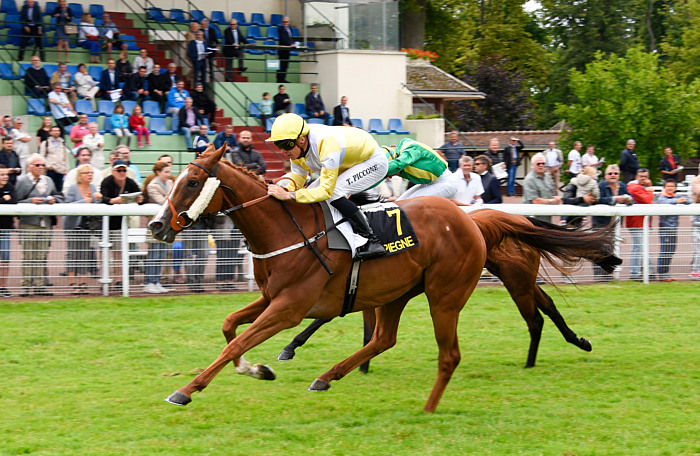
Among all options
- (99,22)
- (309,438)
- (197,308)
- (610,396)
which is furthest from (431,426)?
(99,22)

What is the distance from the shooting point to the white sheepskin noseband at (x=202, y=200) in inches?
215

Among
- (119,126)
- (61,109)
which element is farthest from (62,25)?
(119,126)

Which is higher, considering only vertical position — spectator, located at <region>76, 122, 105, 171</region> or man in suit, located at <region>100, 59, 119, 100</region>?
man in suit, located at <region>100, 59, 119, 100</region>

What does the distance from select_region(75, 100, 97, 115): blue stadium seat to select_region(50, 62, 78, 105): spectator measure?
0.11 metres

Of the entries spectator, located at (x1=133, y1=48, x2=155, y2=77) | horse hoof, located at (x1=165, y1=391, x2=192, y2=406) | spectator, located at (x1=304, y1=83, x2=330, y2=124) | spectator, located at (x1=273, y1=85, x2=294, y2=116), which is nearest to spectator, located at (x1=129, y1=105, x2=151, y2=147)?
spectator, located at (x1=133, y1=48, x2=155, y2=77)

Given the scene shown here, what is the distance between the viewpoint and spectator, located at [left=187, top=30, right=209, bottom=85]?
55.8 feet

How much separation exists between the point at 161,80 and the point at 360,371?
1093 centimetres

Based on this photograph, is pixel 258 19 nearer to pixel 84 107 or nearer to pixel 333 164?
pixel 84 107

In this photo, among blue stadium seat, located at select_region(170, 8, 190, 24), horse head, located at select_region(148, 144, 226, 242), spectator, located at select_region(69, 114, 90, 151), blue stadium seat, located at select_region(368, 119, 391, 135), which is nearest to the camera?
horse head, located at select_region(148, 144, 226, 242)

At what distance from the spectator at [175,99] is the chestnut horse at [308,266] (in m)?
10.7

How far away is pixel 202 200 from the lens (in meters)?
5.46

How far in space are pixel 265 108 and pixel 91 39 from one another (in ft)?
12.1

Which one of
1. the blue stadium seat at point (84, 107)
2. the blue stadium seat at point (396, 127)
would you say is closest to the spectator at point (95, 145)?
the blue stadium seat at point (84, 107)

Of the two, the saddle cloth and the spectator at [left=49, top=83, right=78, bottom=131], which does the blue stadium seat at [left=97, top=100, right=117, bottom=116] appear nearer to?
the spectator at [left=49, top=83, right=78, bottom=131]
